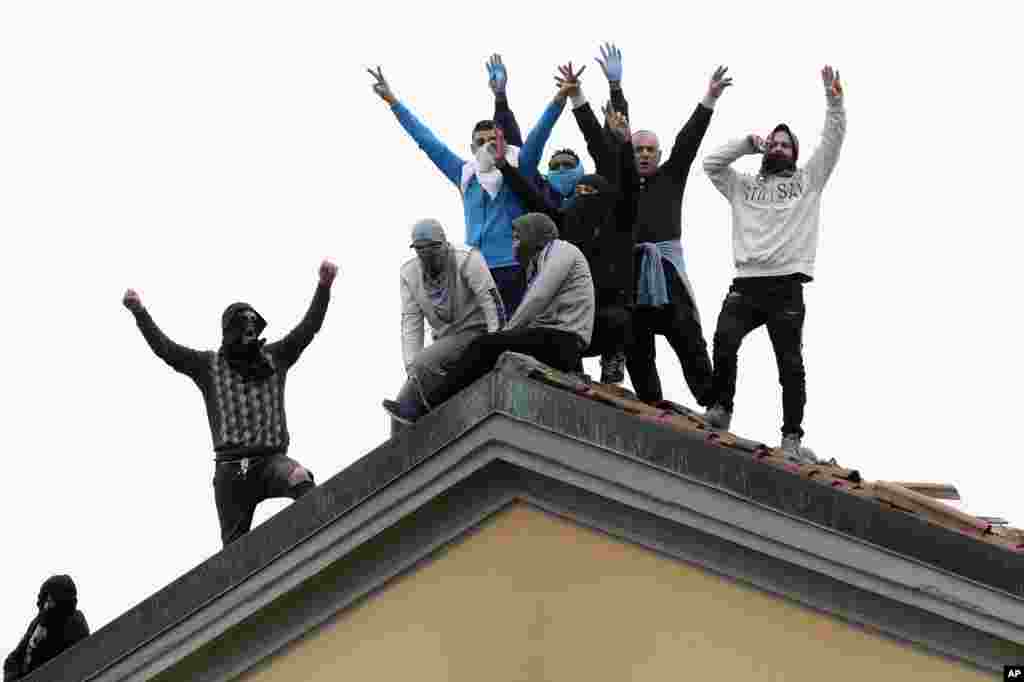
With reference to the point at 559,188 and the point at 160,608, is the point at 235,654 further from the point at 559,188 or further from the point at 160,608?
the point at 559,188

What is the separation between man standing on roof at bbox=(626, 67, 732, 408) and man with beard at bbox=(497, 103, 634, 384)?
0.43 m

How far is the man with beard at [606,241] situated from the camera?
17.2m

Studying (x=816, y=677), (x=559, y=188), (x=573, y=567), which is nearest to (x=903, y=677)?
(x=816, y=677)

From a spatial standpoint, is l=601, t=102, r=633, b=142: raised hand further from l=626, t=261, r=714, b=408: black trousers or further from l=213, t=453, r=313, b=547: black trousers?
l=213, t=453, r=313, b=547: black trousers

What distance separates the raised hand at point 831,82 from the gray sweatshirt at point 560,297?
2.60 m


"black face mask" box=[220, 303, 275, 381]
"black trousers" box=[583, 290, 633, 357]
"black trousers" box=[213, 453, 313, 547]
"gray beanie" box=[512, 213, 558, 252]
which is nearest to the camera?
"gray beanie" box=[512, 213, 558, 252]

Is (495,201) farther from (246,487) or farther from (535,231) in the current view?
(246,487)

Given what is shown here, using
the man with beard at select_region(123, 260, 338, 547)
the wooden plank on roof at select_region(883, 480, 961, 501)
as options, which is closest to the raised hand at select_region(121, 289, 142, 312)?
the man with beard at select_region(123, 260, 338, 547)

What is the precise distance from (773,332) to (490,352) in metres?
2.87

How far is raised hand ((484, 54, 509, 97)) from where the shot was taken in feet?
61.2

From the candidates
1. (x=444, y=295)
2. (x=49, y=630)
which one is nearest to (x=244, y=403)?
(x=444, y=295)

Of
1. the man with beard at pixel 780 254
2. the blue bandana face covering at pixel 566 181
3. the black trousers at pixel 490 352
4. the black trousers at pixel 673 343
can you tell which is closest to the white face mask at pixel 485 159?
the blue bandana face covering at pixel 566 181

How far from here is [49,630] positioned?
16.2 metres

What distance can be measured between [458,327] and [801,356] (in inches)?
98.5
